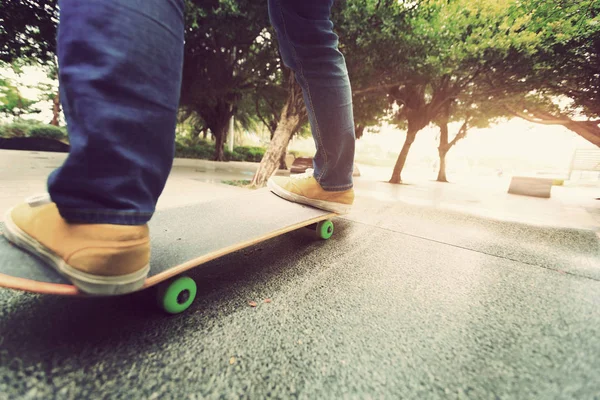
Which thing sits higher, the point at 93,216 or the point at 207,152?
the point at 207,152

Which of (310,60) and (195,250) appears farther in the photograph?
(310,60)

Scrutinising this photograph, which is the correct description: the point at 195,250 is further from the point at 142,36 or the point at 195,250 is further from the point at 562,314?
the point at 562,314

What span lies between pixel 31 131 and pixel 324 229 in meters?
20.2

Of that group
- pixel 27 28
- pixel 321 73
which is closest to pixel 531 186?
pixel 321 73

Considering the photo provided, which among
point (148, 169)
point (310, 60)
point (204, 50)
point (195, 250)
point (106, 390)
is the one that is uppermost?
point (204, 50)

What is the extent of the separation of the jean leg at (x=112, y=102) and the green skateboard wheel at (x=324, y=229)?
3.93ft

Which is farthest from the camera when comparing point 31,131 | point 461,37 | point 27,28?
point 31,131

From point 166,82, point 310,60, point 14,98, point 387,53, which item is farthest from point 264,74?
point 14,98

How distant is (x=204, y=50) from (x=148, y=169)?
8.15 metres

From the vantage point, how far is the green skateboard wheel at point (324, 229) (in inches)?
68.6

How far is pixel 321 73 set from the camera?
1.22 meters

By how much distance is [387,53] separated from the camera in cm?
556

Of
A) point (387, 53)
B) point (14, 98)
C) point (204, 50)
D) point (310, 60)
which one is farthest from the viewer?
point (14, 98)

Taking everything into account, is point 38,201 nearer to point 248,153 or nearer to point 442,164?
point 442,164
